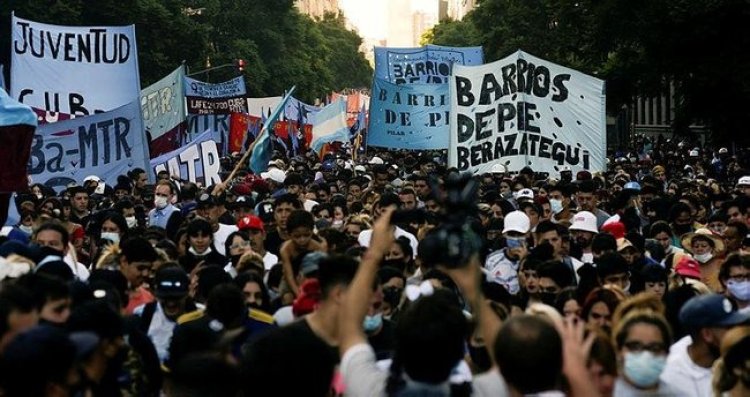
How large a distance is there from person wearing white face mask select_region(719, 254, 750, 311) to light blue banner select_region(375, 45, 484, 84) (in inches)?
974

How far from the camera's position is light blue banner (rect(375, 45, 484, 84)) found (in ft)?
107

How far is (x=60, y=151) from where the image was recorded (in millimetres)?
17109

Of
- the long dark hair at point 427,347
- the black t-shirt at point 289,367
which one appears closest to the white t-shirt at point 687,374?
the long dark hair at point 427,347

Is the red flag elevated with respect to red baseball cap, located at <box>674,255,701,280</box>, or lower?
lower

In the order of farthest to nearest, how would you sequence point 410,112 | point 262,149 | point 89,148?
point 410,112, point 262,149, point 89,148

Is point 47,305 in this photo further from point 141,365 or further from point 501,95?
point 501,95

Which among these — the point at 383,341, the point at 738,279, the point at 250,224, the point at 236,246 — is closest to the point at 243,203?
the point at 250,224

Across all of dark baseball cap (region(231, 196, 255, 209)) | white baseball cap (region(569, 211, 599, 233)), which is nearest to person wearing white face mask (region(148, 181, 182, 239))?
dark baseball cap (region(231, 196, 255, 209))

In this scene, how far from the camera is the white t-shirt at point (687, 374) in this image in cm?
572

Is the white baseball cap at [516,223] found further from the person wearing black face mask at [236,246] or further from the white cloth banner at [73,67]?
the white cloth banner at [73,67]

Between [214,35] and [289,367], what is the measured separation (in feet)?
224

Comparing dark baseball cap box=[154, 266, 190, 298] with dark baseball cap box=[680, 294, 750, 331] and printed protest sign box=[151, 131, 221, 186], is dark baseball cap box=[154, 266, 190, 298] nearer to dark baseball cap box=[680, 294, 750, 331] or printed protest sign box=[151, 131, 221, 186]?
dark baseball cap box=[680, 294, 750, 331]

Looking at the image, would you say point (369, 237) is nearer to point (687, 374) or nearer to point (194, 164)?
point (687, 374)

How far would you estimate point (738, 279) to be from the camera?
7.73 m
